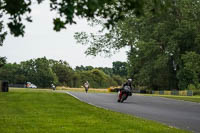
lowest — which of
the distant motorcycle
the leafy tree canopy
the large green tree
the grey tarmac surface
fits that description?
the grey tarmac surface

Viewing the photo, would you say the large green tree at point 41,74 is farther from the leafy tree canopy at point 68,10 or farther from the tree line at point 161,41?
the leafy tree canopy at point 68,10

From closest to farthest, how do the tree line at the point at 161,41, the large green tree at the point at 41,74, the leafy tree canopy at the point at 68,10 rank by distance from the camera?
the leafy tree canopy at the point at 68,10
the tree line at the point at 161,41
the large green tree at the point at 41,74

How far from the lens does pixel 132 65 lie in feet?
190

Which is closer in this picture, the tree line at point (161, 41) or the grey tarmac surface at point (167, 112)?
the grey tarmac surface at point (167, 112)

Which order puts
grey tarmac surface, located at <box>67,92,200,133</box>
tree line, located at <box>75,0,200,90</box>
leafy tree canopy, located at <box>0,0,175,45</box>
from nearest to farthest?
1. leafy tree canopy, located at <box>0,0,175,45</box>
2. grey tarmac surface, located at <box>67,92,200,133</box>
3. tree line, located at <box>75,0,200,90</box>

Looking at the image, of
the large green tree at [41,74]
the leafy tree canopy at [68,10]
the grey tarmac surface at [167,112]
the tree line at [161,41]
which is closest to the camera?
the leafy tree canopy at [68,10]

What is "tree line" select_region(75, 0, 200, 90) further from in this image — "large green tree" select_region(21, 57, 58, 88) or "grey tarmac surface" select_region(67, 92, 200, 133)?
"large green tree" select_region(21, 57, 58, 88)

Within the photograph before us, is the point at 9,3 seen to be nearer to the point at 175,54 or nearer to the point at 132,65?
the point at 175,54

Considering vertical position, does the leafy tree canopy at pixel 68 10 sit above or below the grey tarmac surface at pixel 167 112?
above

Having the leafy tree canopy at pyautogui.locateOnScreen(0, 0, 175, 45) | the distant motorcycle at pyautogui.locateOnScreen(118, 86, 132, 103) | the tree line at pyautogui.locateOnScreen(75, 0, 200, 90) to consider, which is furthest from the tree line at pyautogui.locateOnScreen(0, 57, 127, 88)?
the leafy tree canopy at pyautogui.locateOnScreen(0, 0, 175, 45)

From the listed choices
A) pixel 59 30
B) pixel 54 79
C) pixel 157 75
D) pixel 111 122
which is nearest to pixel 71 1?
pixel 59 30

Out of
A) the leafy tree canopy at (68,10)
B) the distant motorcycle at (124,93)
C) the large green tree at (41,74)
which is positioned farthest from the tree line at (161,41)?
the large green tree at (41,74)

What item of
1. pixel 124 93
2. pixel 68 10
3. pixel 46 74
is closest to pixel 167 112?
pixel 124 93

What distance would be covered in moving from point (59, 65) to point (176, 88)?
3688 inches
